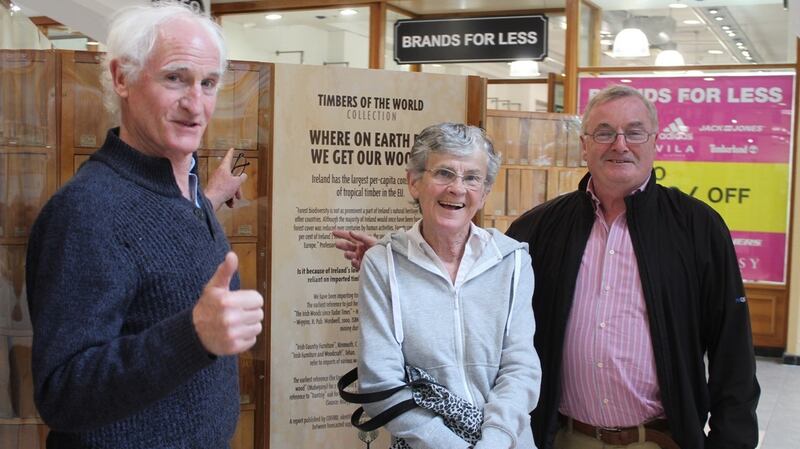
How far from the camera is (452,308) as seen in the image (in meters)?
2.08

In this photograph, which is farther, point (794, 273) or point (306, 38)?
point (306, 38)

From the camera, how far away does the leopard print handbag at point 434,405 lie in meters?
2.00

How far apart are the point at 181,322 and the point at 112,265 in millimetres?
168

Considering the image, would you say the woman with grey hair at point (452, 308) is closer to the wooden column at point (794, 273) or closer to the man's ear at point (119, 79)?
the man's ear at point (119, 79)

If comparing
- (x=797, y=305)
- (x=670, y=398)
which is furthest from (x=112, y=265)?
(x=797, y=305)

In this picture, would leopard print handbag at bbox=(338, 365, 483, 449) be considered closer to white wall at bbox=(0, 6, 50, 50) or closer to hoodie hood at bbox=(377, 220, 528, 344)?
hoodie hood at bbox=(377, 220, 528, 344)

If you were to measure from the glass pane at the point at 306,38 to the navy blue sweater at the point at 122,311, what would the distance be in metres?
7.86

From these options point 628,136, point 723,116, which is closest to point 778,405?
point 723,116

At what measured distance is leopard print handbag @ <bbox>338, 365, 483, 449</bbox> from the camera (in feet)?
6.55

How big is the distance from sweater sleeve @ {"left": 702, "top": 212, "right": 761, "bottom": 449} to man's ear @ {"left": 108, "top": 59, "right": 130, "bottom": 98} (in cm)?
161

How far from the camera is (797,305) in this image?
800cm

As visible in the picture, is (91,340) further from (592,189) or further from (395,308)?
(592,189)

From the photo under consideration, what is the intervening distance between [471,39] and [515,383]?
637 centimetres

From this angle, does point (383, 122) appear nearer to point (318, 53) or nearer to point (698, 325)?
point (698, 325)
